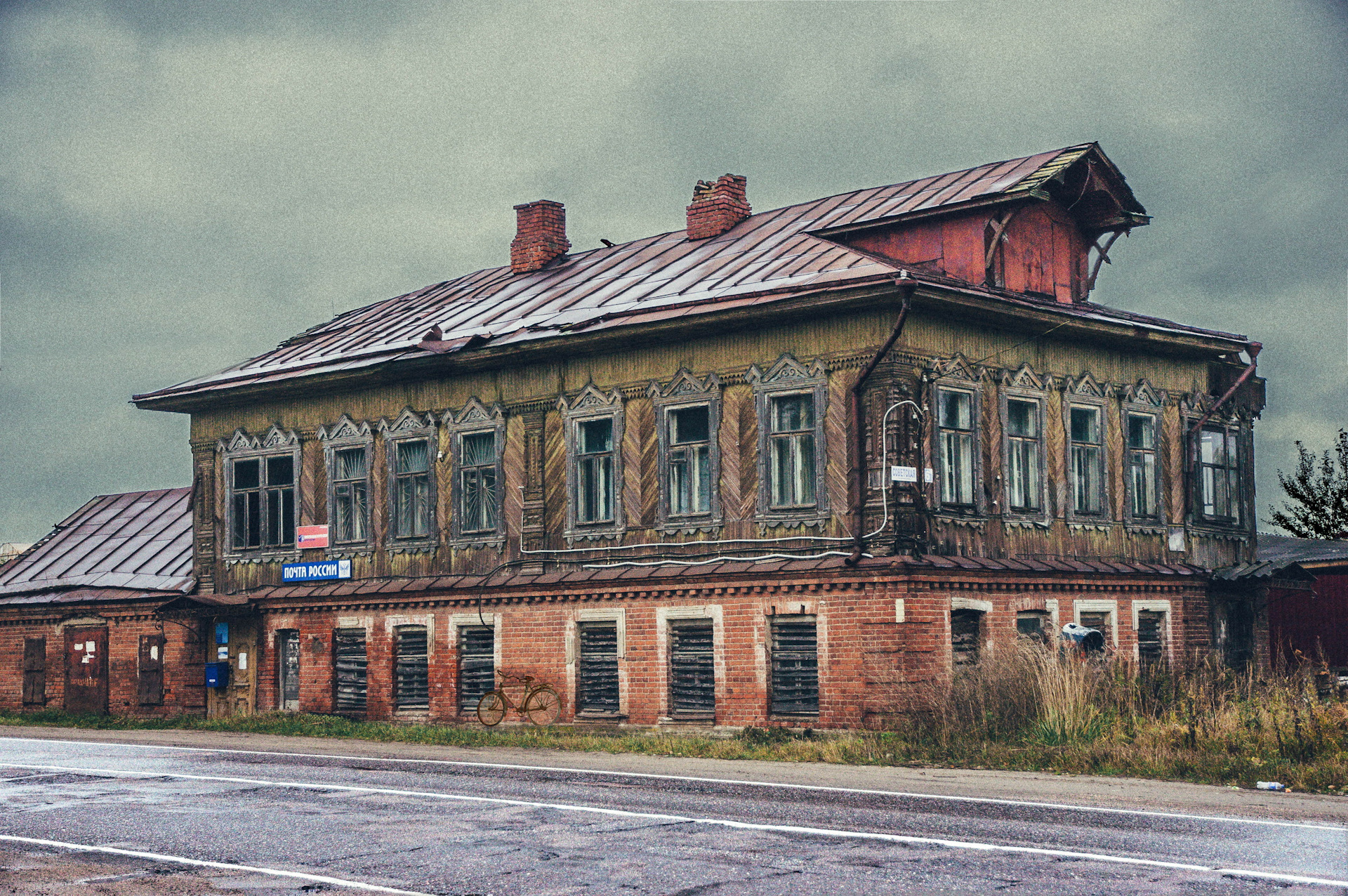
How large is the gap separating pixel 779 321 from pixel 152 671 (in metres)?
15.9

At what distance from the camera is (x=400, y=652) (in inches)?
1064

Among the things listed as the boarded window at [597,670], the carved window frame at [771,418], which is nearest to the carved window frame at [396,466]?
the boarded window at [597,670]

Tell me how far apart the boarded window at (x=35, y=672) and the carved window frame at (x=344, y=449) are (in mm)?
8686

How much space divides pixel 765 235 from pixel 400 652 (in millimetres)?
9597

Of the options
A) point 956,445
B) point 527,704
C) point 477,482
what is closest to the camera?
A: point 956,445

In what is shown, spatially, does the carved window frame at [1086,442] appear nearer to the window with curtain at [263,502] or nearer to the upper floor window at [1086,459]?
the upper floor window at [1086,459]

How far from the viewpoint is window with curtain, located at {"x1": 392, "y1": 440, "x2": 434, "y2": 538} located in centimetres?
2708

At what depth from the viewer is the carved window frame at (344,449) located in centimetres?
2784

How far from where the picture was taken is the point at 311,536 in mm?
28625

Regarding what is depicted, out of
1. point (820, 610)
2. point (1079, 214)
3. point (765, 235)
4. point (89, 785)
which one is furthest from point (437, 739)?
point (1079, 214)

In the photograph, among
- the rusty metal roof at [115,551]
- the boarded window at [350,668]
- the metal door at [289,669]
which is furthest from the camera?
the rusty metal roof at [115,551]

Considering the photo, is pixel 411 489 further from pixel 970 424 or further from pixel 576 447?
pixel 970 424

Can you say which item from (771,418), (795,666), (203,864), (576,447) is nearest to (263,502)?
(576,447)

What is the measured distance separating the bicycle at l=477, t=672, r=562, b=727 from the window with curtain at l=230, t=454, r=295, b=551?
6.16 meters
